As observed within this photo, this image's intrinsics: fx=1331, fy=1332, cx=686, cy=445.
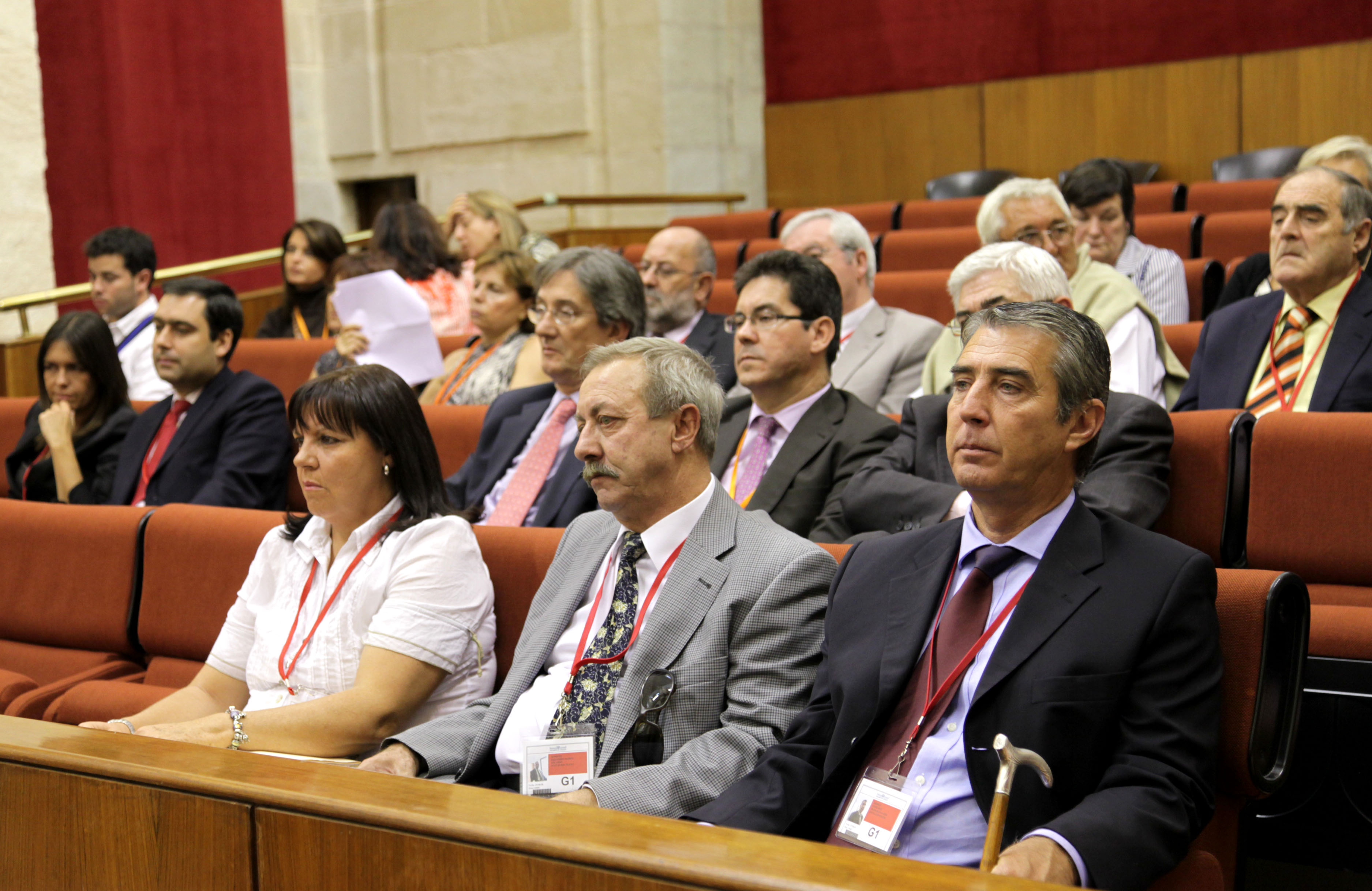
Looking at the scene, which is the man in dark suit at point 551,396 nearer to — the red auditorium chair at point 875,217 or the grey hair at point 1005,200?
the grey hair at point 1005,200

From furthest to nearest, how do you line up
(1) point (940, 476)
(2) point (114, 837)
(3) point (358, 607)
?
(1) point (940, 476) < (3) point (358, 607) < (2) point (114, 837)

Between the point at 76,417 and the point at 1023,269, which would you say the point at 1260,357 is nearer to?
the point at 1023,269

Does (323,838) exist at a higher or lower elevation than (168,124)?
lower

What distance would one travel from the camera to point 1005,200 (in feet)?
10.8

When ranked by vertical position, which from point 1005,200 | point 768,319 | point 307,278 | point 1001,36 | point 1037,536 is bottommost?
point 1037,536

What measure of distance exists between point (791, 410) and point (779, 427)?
0.13 ft

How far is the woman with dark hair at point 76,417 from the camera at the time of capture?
339 cm

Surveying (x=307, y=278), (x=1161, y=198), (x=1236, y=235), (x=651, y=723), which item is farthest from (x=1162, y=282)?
(x=307, y=278)

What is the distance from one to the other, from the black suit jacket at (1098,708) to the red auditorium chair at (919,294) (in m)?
2.52

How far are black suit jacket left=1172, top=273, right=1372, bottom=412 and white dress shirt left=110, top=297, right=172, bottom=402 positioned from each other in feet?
9.65

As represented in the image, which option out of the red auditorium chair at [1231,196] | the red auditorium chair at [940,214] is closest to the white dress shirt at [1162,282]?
the red auditorium chair at [1231,196]

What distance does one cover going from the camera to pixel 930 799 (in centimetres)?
143

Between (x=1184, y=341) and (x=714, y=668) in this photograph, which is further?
(x=1184, y=341)

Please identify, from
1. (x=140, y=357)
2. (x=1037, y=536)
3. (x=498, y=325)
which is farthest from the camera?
(x=140, y=357)
